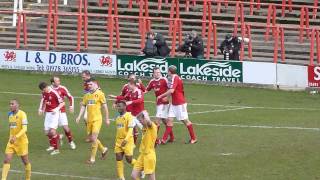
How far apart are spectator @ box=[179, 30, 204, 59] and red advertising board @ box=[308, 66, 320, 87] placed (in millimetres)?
5104

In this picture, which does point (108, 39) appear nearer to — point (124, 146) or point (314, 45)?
point (314, 45)

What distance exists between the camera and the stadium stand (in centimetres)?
4666

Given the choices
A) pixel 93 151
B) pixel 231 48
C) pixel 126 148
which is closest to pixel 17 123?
pixel 126 148

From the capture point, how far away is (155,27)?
50438 mm

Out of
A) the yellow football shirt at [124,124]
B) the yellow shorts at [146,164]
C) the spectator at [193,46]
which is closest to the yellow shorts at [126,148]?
the yellow football shirt at [124,124]

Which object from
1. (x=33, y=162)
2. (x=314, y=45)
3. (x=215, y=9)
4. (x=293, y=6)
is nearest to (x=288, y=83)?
(x=314, y=45)

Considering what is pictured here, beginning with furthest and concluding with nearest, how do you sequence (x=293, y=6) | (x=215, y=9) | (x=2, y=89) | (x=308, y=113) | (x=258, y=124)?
(x=215, y=9), (x=293, y=6), (x=2, y=89), (x=308, y=113), (x=258, y=124)

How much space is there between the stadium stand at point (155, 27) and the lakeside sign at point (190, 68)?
2.32 metres

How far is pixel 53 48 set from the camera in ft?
160

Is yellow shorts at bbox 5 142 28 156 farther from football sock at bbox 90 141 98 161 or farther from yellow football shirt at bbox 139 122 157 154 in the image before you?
yellow football shirt at bbox 139 122 157 154

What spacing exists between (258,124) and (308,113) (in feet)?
11.8

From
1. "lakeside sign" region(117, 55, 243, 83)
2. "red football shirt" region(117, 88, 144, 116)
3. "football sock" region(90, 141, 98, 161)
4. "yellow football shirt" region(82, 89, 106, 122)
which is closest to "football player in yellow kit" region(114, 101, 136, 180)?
"football sock" region(90, 141, 98, 161)

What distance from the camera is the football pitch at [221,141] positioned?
78.6 ft

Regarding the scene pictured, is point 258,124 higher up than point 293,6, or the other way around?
point 293,6
